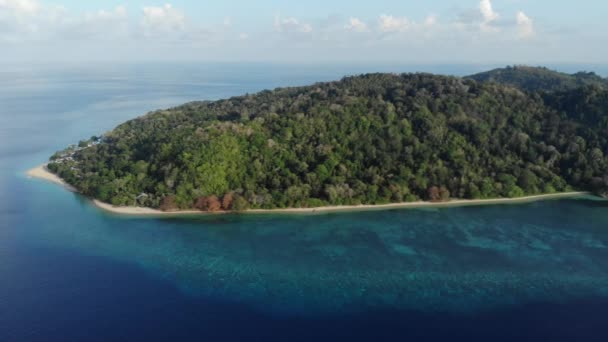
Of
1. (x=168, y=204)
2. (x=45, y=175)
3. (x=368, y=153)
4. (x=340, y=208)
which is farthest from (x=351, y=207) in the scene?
(x=45, y=175)

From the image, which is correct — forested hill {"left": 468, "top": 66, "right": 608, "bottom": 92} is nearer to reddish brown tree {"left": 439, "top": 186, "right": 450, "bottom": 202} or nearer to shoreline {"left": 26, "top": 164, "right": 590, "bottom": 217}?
shoreline {"left": 26, "top": 164, "right": 590, "bottom": 217}

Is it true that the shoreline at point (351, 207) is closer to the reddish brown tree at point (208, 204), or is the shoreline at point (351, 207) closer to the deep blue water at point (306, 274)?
the reddish brown tree at point (208, 204)

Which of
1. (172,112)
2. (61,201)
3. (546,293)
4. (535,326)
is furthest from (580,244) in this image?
(172,112)

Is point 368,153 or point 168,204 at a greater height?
point 368,153

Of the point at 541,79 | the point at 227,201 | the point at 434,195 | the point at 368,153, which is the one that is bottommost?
the point at 227,201

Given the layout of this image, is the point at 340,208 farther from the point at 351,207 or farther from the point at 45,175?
the point at 45,175

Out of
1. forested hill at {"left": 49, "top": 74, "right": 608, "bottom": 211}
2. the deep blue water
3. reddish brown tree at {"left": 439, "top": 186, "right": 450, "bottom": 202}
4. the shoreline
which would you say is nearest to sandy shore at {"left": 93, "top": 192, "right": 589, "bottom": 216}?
the shoreline

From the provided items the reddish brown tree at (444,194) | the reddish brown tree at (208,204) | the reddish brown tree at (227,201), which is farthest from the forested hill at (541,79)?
the reddish brown tree at (208,204)

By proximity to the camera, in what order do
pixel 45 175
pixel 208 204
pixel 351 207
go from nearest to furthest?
pixel 208 204 < pixel 351 207 < pixel 45 175

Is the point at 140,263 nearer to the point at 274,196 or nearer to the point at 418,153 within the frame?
the point at 274,196
